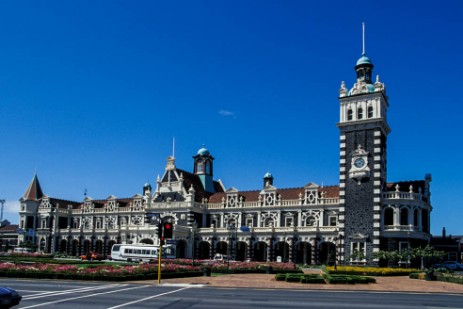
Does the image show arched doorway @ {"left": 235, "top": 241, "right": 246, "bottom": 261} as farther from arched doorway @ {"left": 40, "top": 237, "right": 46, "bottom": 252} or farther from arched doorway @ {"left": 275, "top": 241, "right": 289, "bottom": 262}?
arched doorway @ {"left": 40, "top": 237, "right": 46, "bottom": 252}

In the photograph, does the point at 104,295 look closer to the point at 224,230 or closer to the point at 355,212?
the point at 355,212

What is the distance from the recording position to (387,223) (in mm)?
62031

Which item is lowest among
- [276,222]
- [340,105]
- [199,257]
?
[199,257]

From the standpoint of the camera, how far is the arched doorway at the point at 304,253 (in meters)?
72.5

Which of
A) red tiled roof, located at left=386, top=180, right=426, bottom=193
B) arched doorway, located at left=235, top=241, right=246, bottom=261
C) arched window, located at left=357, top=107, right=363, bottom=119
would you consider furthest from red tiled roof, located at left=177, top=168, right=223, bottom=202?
red tiled roof, located at left=386, top=180, right=426, bottom=193

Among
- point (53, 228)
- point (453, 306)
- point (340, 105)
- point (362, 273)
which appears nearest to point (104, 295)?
point (453, 306)

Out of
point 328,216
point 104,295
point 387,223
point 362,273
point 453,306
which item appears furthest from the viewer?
point 328,216

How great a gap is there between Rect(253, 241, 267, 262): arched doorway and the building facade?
0.59 feet

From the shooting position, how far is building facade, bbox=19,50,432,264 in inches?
2425

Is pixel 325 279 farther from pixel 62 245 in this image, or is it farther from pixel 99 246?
pixel 62 245

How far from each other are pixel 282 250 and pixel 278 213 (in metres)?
5.61

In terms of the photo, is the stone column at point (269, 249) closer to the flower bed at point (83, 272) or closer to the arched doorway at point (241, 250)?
the arched doorway at point (241, 250)

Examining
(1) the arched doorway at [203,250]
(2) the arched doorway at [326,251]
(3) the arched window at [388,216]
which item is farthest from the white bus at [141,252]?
(3) the arched window at [388,216]

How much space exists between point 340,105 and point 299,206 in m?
16.5
